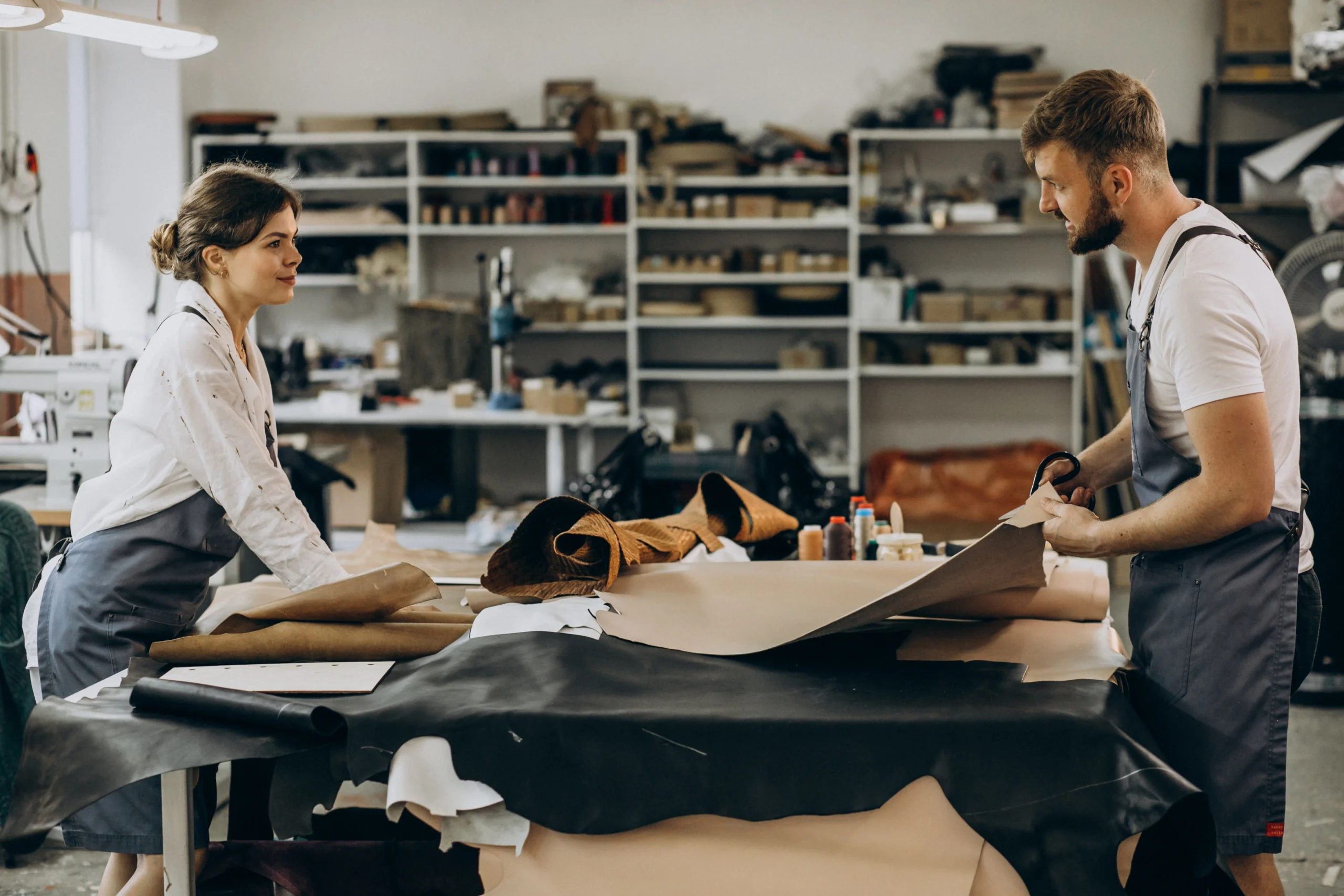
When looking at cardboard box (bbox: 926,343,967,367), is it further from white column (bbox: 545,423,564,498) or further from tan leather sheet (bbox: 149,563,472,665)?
tan leather sheet (bbox: 149,563,472,665)

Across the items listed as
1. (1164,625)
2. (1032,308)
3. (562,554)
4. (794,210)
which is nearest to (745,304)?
(794,210)

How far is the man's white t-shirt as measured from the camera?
1707 mm

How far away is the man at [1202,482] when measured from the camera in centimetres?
172

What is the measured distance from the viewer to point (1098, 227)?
1.90 meters

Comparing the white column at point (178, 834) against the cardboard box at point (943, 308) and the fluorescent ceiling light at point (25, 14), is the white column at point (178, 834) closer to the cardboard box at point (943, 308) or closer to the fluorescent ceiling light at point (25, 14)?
the fluorescent ceiling light at point (25, 14)

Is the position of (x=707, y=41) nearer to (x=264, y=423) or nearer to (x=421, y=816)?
(x=264, y=423)

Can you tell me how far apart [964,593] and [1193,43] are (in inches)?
234

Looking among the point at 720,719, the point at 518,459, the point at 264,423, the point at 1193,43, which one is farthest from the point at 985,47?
the point at 720,719

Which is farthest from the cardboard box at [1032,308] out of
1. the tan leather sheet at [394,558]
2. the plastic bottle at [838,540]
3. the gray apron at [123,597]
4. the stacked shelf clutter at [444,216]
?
the gray apron at [123,597]

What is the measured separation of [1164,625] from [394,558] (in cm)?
159

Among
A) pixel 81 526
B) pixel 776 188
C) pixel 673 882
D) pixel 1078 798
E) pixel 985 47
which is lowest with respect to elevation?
pixel 673 882

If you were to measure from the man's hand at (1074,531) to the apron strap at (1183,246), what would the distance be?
0.27 metres

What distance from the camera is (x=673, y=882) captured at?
5.51 ft

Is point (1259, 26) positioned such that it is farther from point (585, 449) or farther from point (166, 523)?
point (166, 523)
